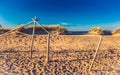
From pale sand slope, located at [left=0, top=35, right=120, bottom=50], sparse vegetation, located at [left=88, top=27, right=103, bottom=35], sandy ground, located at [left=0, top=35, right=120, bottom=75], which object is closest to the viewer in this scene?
sandy ground, located at [left=0, top=35, right=120, bottom=75]

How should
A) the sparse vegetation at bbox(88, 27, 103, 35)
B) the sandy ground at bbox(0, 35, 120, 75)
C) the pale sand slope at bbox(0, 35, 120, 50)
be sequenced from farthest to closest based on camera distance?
the sparse vegetation at bbox(88, 27, 103, 35), the pale sand slope at bbox(0, 35, 120, 50), the sandy ground at bbox(0, 35, 120, 75)

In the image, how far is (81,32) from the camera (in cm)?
2061

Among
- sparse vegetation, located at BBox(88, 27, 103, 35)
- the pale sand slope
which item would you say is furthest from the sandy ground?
sparse vegetation, located at BBox(88, 27, 103, 35)

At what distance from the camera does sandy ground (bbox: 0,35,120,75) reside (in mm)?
10641

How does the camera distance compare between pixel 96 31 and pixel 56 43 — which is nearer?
pixel 56 43

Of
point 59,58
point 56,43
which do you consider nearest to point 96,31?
point 56,43

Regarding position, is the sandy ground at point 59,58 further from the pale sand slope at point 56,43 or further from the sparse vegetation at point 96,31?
the sparse vegetation at point 96,31

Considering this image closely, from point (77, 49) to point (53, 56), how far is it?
1.84m

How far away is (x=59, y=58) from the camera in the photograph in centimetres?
1219

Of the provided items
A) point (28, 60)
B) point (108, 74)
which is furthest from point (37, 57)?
point (108, 74)

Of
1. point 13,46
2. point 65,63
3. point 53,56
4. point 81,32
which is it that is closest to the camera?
point 65,63

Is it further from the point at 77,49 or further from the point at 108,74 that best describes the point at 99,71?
the point at 77,49

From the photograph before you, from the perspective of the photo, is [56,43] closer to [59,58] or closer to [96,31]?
[59,58]

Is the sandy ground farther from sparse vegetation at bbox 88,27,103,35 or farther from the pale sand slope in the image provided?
sparse vegetation at bbox 88,27,103,35
